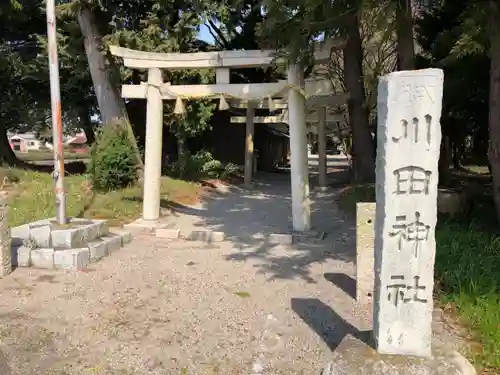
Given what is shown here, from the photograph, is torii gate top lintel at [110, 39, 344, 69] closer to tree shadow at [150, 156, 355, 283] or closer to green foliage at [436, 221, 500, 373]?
tree shadow at [150, 156, 355, 283]

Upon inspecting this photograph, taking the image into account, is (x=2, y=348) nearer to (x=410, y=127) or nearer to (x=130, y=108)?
(x=410, y=127)

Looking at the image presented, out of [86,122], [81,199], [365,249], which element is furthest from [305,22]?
[86,122]

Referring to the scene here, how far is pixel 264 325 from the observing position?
4.63m

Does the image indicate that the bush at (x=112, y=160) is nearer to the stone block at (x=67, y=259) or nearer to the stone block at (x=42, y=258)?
the stone block at (x=42, y=258)

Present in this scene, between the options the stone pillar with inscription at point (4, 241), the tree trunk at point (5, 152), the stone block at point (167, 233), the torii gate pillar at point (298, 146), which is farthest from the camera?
the tree trunk at point (5, 152)

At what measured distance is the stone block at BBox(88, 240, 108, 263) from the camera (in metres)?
6.88

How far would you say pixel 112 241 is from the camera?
7.61 metres

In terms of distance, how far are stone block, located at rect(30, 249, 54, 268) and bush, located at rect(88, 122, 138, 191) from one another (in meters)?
6.71

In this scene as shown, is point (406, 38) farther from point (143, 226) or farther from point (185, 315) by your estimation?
point (143, 226)

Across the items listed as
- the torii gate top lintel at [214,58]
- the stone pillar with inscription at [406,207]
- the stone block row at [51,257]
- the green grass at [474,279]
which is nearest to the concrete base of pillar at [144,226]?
the stone block row at [51,257]

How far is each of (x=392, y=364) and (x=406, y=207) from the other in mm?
1087

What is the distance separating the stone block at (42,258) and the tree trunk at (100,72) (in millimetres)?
7574

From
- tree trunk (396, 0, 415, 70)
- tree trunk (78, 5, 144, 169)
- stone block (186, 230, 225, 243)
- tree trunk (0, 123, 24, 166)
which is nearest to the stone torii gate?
tree trunk (396, 0, 415, 70)

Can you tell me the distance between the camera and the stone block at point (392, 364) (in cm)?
321
